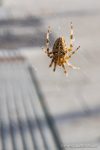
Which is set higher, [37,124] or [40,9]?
[40,9]

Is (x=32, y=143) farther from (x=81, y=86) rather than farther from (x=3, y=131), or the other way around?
(x=81, y=86)

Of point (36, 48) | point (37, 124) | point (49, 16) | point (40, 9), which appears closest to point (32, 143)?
point (37, 124)

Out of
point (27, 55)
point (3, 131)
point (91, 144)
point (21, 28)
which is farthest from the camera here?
point (21, 28)

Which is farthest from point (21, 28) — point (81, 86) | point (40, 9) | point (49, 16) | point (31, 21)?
point (81, 86)

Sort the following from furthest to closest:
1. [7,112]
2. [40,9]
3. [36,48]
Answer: [40,9], [36,48], [7,112]

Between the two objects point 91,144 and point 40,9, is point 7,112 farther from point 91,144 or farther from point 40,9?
point 40,9

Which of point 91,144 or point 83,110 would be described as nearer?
point 91,144
